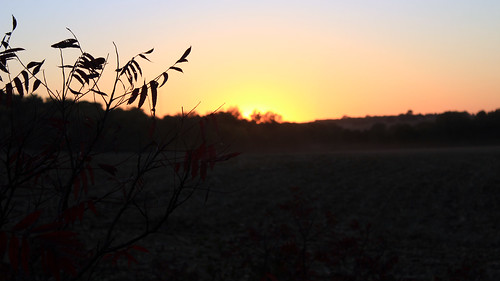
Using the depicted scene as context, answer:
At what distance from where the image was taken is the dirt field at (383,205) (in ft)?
27.7

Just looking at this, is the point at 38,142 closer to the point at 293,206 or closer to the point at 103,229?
the point at 293,206

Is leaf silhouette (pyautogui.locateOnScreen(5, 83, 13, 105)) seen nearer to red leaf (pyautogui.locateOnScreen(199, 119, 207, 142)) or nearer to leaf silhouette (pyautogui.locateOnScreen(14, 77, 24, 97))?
leaf silhouette (pyautogui.locateOnScreen(14, 77, 24, 97))

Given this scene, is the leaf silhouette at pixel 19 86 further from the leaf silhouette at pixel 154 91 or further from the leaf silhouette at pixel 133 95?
the leaf silhouette at pixel 154 91

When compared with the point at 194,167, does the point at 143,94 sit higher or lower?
higher

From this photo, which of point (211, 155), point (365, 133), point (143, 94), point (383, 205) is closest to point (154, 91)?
point (143, 94)

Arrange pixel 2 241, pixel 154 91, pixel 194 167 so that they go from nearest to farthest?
pixel 2 241
pixel 194 167
pixel 154 91

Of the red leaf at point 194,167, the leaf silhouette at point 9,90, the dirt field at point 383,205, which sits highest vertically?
the leaf silhouette at point 9,90

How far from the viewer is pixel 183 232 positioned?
35.5ft

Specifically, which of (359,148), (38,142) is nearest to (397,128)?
(359,148)

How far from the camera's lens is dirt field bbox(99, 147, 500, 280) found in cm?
844

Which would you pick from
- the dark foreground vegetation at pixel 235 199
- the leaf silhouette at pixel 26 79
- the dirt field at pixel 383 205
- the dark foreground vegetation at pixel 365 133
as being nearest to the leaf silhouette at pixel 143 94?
the dark foreground vegetation at pixel 235 199

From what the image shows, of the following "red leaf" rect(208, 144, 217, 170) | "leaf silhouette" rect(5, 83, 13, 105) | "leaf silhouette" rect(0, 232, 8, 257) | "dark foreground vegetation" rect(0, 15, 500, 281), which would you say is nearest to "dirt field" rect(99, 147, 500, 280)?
"dark foreground vegetation" rect(0, 15, 500, 281)

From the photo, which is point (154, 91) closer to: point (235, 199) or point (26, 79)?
point (26, 79)

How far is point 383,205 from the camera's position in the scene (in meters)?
11.7
